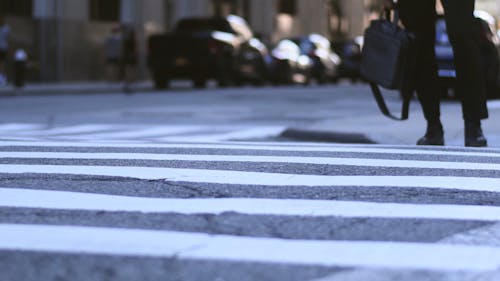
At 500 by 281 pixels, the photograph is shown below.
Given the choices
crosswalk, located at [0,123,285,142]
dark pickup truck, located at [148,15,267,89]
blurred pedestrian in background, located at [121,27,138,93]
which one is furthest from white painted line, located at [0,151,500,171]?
dark pickup truck, located at [148,15,267,89]

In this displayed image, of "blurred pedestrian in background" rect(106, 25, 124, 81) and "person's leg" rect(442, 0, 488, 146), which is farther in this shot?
"blurred pedestrian in background" rect(106, 25, 124, 81)

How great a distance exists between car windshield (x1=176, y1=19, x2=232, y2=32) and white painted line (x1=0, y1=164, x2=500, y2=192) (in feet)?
77.8

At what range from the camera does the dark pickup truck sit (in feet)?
90.2

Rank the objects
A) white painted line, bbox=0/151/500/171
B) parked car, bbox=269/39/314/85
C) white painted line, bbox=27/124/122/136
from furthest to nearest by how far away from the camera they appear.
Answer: parked car, bbox=269/39/314/85, white painted line, bbox=27/124/122/136, white painted line, bbox=0/151/500/171

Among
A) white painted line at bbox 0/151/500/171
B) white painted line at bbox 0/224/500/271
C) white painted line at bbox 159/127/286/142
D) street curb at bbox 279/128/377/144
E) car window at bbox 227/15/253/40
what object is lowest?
car window at bbox 227/15/253/40

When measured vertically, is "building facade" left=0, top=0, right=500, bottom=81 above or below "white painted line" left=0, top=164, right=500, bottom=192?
below

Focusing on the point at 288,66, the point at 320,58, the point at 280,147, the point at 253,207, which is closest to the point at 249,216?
the point at 253,207

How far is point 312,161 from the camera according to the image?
5.64 metres

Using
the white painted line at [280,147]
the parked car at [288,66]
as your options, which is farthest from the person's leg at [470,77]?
the parked car at [288,66]

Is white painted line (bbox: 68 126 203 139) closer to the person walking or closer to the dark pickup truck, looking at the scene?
the person walking

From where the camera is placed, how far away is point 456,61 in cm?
707

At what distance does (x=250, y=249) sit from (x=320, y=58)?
3378 cm

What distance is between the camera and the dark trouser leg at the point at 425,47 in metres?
7.18

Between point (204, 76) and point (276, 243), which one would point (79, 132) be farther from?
point (204, 76)
